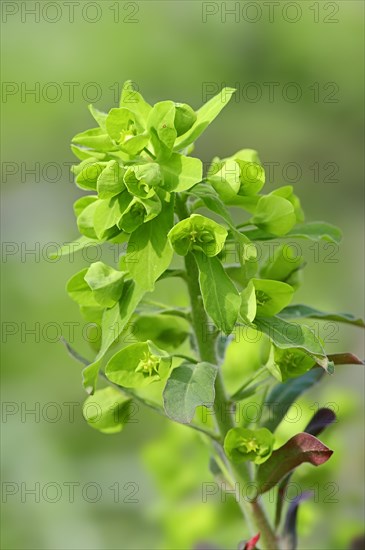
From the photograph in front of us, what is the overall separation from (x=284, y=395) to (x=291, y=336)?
14 cm

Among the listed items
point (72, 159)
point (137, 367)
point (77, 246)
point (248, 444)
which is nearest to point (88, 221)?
point (77, 246)

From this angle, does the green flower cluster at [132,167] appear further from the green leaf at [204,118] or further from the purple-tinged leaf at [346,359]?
the purple-tinged leaf at [346,359]

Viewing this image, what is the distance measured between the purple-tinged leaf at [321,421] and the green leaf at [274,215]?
0.61 ft

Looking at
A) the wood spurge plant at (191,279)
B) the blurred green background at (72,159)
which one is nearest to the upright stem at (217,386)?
the wood spurge plant at (191,279)

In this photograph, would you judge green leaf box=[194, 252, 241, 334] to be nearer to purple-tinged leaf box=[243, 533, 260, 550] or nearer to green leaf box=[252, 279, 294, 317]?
green leaf box=[252, 279, 294, 317]

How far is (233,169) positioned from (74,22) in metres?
2.25

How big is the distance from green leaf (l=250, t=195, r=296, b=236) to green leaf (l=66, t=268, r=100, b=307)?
16 cm

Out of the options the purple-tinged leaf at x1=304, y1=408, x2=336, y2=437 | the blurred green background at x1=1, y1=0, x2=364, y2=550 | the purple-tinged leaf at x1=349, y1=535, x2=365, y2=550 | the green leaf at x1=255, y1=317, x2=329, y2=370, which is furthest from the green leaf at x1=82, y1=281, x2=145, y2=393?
the blurred green background at x1=1, y1=0, x2=364, y2=550

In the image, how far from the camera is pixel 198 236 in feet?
2.28

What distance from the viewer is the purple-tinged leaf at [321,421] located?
0.79 metres

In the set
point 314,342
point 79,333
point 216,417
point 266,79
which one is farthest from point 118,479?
point 266,79

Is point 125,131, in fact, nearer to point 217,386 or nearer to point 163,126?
point 163,126

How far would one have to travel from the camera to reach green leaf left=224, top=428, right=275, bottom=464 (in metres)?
0.73

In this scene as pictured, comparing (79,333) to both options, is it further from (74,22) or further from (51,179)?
(74,22)
